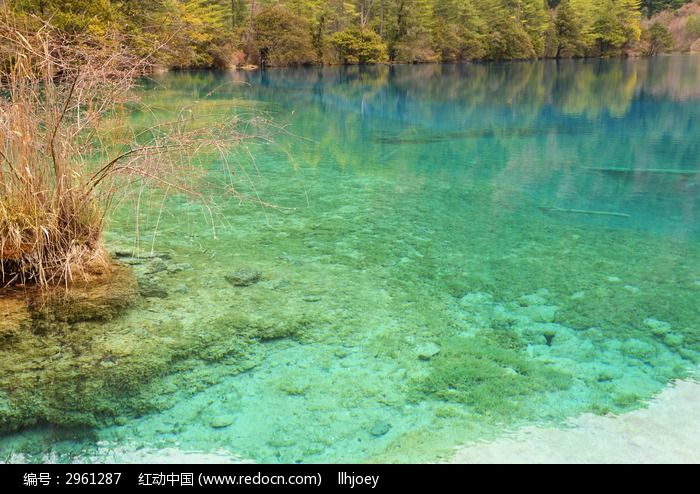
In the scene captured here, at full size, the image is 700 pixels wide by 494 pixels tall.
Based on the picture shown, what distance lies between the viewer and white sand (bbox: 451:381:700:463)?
8.13 ft

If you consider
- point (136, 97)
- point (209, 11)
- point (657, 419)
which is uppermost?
point (209, 11)

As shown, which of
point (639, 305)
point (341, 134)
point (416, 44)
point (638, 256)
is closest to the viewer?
point (639, 305)

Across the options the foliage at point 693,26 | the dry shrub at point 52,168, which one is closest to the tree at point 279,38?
the dry shrub at point 52,168

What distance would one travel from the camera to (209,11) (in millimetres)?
37688

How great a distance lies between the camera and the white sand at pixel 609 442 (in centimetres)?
248

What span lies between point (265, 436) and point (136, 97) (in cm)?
274

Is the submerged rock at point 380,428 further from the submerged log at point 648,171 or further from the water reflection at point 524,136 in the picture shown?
the submerged log at point 648,171

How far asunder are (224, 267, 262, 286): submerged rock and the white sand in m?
2.26

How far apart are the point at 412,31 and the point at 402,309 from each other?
4010 cm

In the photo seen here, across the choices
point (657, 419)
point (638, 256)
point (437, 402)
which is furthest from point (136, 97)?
point (638, 256)

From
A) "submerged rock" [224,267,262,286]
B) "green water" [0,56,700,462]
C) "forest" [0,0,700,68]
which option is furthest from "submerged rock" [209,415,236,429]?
"forest" [0,0,700,68]

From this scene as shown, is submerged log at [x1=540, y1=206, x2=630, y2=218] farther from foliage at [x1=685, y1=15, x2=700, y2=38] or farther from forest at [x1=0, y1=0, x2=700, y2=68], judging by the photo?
foliage at [x1=685, y1=15, x2=700, y2=38]

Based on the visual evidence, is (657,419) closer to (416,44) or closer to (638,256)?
(638,256)

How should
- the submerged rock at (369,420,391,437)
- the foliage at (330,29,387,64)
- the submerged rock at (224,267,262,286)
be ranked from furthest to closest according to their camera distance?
the foliage at (330,29,387,64) < the submerged rock at (224,267,262,286) < the submerged rock at (369,420,391,437)
